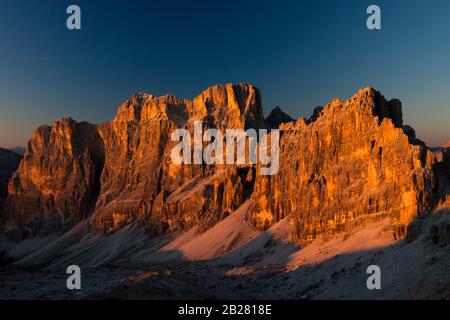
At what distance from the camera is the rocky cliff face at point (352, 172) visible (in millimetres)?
59562

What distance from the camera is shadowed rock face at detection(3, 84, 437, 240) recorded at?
2603 inches

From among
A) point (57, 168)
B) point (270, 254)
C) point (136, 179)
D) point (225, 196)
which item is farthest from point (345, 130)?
point (57, 168)

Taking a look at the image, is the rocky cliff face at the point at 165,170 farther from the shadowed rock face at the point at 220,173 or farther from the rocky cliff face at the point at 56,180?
the rocky cliff face at the point at 56,180

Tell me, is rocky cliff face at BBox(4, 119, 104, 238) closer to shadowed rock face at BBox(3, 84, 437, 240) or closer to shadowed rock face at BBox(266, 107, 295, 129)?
shadowed rock face at BBox(3, 84, 437, 240)

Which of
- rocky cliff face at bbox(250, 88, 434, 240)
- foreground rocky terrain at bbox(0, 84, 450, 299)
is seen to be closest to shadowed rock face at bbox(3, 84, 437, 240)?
rocky cliff face at bbox(250, 88, 434, 240)

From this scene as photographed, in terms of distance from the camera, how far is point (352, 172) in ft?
239

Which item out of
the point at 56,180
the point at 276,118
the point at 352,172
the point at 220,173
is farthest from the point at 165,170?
the point at 352,172

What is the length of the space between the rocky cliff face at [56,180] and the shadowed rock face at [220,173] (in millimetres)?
323

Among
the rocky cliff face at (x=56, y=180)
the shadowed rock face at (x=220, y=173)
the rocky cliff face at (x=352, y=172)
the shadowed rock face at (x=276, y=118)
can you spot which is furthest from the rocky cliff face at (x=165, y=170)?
the rocky cliff face at (x=352, y=172)

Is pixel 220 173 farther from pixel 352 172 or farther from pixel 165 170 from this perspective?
pixel 352 172

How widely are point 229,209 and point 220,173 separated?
11432 millimetres

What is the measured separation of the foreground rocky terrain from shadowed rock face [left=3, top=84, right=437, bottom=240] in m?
0.27

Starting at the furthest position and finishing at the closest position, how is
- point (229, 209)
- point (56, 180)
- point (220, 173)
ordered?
point (56, 180) → point (220, 173) → point (229, 209)
